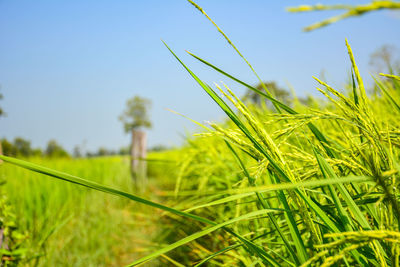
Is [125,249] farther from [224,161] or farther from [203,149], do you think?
[224,161]

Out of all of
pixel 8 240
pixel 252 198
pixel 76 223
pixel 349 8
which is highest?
pixel 349 8

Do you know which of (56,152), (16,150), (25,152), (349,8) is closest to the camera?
(349,8)

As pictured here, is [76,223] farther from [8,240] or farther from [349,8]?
[349,8]

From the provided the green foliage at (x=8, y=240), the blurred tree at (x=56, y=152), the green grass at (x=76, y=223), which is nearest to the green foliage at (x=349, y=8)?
the green foliage at (x=8, y=240)

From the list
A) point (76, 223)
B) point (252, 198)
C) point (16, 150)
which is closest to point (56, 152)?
point (16, 150)

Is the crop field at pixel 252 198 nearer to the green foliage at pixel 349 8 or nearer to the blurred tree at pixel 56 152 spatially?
the green foliage at pixel 349 8

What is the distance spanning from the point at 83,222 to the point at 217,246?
280cm

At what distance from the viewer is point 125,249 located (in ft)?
11.3

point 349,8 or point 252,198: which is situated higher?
point 349,8

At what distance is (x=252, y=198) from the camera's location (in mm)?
1614

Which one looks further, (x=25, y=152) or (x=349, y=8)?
(x=25, y=152)

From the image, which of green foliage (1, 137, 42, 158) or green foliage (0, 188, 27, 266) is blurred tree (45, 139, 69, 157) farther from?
green foliage (0, 188, 27, 266)

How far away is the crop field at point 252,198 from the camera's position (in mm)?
496

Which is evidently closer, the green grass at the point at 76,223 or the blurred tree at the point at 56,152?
the green grass at the point at 76,223
